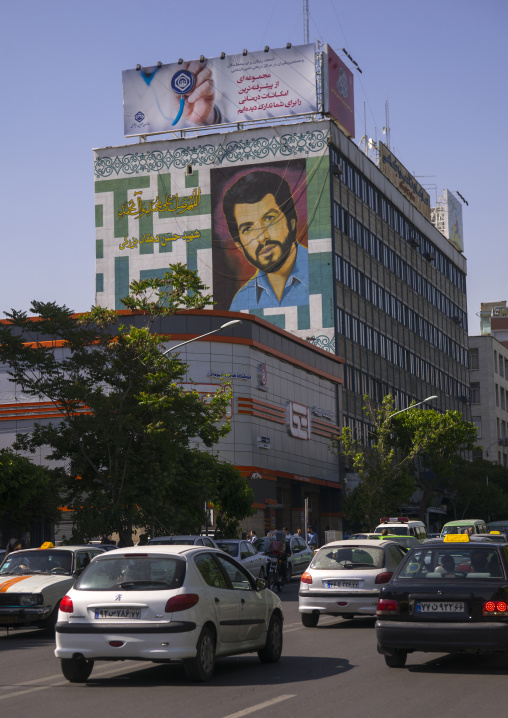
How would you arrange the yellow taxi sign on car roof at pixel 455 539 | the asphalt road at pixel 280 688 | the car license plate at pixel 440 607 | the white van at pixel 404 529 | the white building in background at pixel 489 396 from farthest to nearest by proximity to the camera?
the white building in background at pixel 489 396 < the white van at pixel 404 529 < the yellow taxi sign on car roof at pixel 455 539 < the car license plate at pixel 440 607 < the asphalt road at pixel 280 688

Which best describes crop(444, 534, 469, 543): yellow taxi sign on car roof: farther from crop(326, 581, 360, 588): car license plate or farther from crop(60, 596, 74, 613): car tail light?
crop(60, 596, 74, 613): car tail light

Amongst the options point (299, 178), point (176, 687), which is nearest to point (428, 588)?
point (176, 687)

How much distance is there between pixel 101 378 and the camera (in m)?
31.8

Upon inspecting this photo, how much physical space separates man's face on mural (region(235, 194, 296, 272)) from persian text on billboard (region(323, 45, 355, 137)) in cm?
684

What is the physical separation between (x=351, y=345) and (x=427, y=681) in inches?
2239

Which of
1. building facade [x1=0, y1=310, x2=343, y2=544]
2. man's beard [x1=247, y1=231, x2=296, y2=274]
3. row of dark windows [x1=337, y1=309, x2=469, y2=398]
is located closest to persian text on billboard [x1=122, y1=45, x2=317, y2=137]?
man's beard [x1=247, y1=231, x2=296, y2=274]

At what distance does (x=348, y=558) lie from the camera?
18188mm

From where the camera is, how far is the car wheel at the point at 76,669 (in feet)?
37.6

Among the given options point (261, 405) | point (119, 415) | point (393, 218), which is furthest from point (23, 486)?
point (393, 218)

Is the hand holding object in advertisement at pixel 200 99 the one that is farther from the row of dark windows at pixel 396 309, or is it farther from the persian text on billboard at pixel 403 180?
the persian text on billboard at pixel 403 180

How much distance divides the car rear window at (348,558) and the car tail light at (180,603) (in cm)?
732

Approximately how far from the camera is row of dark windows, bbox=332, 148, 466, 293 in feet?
225

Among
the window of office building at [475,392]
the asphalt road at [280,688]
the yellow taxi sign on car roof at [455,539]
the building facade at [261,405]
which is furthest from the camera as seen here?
the window of office building at [475,392]

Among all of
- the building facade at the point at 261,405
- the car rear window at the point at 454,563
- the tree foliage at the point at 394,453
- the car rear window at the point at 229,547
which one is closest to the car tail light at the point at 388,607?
the car rear window at the point at 454,563
